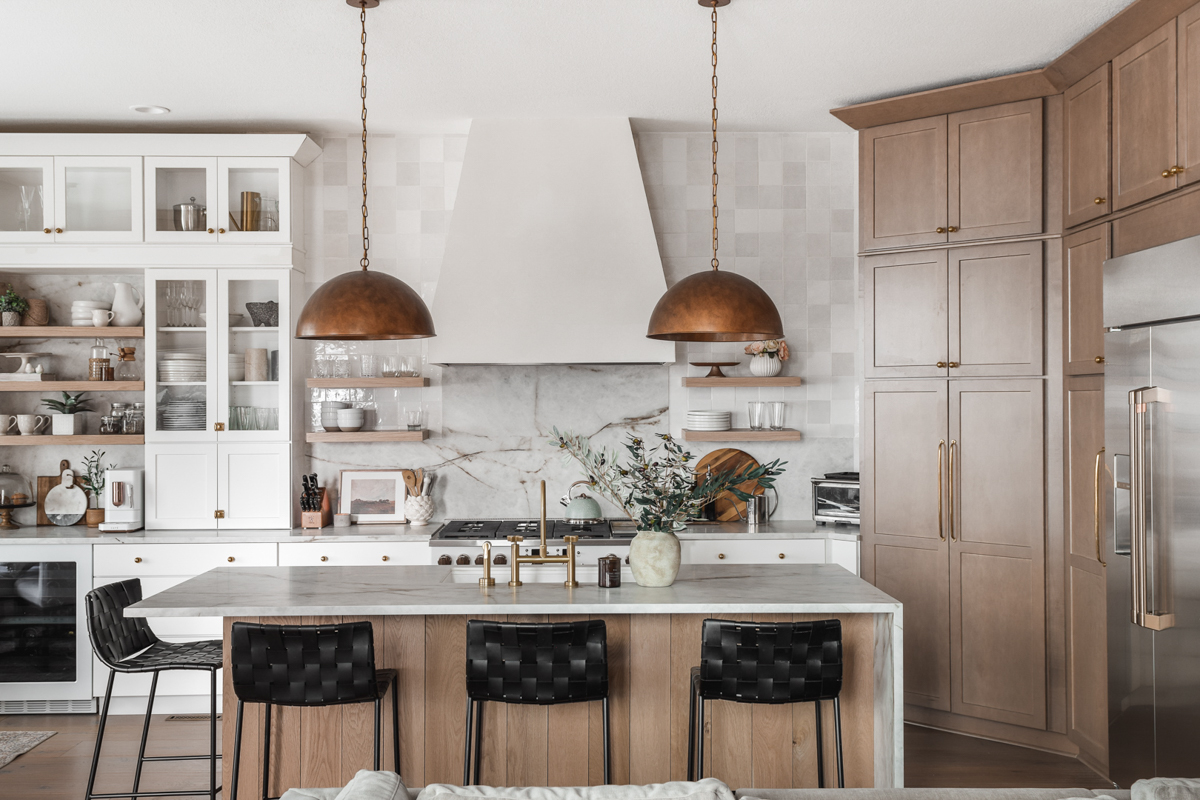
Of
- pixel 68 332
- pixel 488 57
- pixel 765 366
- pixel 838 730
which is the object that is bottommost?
pixel 838 730

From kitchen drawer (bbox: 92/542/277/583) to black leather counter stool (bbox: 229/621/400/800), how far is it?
5.86ft

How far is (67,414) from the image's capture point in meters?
4.48

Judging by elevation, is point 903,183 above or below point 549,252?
above

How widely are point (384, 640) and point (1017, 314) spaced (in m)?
2.96

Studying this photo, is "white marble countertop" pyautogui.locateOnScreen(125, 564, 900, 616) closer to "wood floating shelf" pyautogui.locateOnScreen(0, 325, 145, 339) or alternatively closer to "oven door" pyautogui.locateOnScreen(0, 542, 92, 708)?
"oven door" pyautogui.locateOnScreen(0, 542, 92, 708)

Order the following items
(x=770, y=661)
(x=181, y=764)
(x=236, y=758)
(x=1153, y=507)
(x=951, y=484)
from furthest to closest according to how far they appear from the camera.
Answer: (x=951, y=484)
(x=181, y=764)
(x=1153, y=507)
(x=236, y=758)
(x=770, y=661)

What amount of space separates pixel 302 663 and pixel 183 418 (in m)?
2.35

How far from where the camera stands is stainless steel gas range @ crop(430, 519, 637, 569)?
13.3ft

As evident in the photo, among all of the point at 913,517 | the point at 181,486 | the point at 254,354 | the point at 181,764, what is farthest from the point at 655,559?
the point at 181,486

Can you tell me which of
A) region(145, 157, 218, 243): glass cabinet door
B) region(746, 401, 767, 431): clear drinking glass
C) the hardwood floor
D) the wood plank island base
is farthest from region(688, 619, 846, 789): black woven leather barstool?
region(145, 157, 218, 243): glass cabinet door

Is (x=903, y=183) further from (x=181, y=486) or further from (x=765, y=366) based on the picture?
(x=181, y=486)

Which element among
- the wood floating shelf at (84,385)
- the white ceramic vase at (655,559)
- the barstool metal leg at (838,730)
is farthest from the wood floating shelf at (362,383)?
the barstool metal leg at (838,730)

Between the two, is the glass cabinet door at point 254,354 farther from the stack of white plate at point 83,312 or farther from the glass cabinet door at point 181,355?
the stack of white plate at point 83,312

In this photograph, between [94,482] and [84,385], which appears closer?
[84,385]
